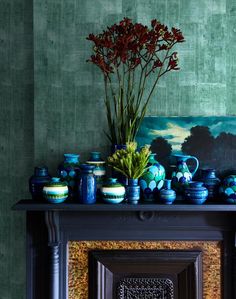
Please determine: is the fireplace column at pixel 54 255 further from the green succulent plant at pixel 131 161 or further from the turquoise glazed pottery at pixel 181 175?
the turquoise glazed pottery at pixel 181 175

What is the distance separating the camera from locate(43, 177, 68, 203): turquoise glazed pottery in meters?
2.00

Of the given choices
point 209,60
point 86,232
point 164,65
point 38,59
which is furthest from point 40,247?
point 209,60

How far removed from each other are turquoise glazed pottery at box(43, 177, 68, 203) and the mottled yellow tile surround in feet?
1.11

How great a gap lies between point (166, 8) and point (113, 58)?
17.3 inches

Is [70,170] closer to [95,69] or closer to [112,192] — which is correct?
[112,192]

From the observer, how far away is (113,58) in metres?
2.11

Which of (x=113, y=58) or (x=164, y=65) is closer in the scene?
(x=113, y=58)

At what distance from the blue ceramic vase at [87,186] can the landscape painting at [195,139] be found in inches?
14.7

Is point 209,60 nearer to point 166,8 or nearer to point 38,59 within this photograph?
point 166,8

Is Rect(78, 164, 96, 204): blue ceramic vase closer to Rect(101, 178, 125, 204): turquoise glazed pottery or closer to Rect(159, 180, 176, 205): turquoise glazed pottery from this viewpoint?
Rect(101, 178, 125, 204): turquoise glazed pottery

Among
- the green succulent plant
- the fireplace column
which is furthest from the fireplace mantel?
the green succulent plant

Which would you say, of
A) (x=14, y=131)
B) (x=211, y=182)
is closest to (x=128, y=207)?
(x=211, y=182)

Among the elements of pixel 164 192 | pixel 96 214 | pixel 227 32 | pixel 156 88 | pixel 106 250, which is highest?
pixel 227 32

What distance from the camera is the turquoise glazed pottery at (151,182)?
2.08 m
